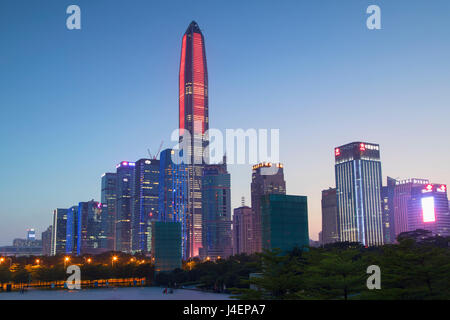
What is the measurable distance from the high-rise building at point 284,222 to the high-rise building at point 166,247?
45212mm

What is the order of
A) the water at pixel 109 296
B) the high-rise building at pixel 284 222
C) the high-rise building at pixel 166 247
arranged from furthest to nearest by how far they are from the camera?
the high-rise building at pixel 166 247
the high-rise building at pixel 284 222
the water at pixel 109 296

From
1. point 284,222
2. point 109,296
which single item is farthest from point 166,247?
point 284,222

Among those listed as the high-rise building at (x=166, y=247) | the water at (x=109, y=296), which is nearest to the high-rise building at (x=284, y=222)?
the water at (x=109, y=296)

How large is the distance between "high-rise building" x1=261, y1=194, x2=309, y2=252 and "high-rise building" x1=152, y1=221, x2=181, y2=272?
4521cm

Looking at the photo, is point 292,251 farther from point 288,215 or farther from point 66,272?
point 66,272

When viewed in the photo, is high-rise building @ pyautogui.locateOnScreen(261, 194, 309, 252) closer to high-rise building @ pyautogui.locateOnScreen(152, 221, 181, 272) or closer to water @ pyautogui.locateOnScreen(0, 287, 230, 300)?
water @ pyautogui.locateOnScreen(0, 287, 230, 300)

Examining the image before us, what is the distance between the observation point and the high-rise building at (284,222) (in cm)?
9156

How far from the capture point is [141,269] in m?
127

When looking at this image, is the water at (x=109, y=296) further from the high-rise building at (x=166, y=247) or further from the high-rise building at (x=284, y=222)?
the high-rise building at (x=166, y=247)

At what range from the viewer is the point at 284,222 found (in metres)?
93.3

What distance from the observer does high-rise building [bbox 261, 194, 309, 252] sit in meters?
91.6
